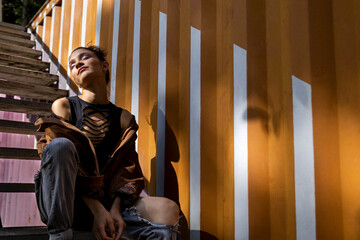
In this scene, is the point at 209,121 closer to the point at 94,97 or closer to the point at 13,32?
the point at 94,97

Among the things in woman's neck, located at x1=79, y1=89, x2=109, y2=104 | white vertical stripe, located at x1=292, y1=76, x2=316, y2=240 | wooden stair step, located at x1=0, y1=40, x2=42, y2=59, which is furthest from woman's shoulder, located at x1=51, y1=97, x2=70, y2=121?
wooden stair step, located at x1=0, y1=40, x2=42, y2=59

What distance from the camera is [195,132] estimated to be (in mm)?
1759

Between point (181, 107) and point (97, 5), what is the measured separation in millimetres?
1478

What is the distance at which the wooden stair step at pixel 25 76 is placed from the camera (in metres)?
3.07

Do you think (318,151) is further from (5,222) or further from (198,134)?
(5,222)

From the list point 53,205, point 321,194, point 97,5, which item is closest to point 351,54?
point 321,194

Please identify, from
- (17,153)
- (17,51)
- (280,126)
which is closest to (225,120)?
(280,126)

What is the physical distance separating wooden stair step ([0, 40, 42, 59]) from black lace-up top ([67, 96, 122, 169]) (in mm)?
2346

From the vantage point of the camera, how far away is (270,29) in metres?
1.45

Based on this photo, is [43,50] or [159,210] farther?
[43,50]

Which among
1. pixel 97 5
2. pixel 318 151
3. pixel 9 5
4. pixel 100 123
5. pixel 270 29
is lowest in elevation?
pixel 318 151

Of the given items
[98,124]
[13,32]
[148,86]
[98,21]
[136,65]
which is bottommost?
[98,124]

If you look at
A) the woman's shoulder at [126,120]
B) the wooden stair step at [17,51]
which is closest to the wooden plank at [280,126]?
the woman's shoulder at [126,120]

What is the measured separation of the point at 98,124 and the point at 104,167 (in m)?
0.23
